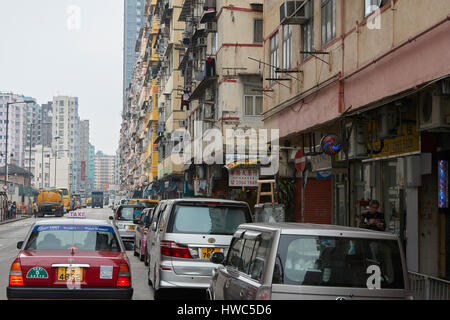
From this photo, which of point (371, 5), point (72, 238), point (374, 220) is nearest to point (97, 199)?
Answer: point (371, 5)

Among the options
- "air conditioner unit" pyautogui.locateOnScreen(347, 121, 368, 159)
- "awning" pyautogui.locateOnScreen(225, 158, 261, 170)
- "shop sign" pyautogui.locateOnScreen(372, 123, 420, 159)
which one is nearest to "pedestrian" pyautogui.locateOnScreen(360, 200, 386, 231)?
"shop sign" pyautogui.locateOnScreen(372, 123, 420, 159)

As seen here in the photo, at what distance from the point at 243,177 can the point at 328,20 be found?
346 inches

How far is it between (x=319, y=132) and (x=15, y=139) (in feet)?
599

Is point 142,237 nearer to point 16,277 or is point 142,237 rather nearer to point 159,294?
point 159,294

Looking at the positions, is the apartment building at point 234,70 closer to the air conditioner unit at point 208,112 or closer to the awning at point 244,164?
the air conditioner unit at point 208,112

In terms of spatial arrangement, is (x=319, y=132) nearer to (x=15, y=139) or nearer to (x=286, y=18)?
(x=286, y=18)

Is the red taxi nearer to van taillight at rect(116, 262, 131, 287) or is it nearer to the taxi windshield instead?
van taillight at rect(116, 262, 131, 287)

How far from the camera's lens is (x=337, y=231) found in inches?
249

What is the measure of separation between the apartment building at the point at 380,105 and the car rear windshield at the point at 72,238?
510cm

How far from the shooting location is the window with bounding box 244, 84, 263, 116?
28.3m

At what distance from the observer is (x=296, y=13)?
1750 centimetres

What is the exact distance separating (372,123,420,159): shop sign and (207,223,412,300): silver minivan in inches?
251
